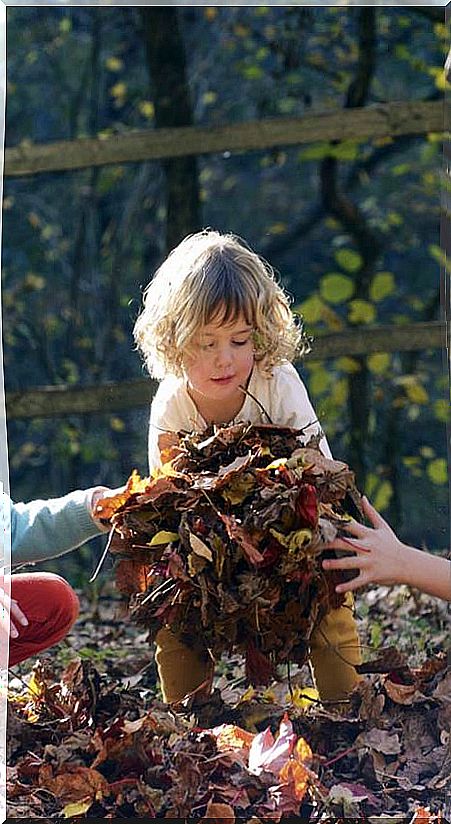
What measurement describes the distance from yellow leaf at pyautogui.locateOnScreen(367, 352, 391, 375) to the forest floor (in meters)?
1.01

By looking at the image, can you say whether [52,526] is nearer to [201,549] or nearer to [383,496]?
[201,549]

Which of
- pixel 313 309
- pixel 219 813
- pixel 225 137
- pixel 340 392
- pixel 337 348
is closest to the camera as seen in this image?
pixel 219 813

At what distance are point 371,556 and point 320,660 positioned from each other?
155 mm

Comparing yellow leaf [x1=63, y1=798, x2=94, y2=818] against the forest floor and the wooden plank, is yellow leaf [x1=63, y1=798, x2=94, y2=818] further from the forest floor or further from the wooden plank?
the wooden plank


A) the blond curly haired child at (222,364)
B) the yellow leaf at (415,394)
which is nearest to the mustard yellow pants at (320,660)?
the blond curly haired child at (222,364)

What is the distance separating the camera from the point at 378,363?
2.34m

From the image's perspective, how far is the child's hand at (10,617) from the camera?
3.70 ft

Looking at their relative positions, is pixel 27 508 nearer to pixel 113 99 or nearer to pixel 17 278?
pixel 17 278

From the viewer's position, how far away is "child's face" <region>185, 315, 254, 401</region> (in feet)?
4.12

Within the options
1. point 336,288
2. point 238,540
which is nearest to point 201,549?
point 238,540

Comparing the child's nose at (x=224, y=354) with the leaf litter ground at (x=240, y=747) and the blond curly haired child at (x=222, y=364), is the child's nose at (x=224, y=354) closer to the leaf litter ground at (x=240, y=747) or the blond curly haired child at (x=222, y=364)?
the blond curly haired child at (x=222, y=364)

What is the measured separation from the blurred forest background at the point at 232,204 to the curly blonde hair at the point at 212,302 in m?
0.75

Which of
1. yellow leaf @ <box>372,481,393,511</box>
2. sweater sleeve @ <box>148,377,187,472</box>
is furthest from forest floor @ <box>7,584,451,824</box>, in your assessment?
yellow leaf @ <box>372,481,393,511</box>

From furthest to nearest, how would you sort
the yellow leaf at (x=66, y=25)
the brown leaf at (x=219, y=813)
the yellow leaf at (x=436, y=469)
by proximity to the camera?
the yellow leaf at (x=66, y=25) → the yellow leaf at (x=436, y=469) → the brown leaf at (x=219, y=813)
